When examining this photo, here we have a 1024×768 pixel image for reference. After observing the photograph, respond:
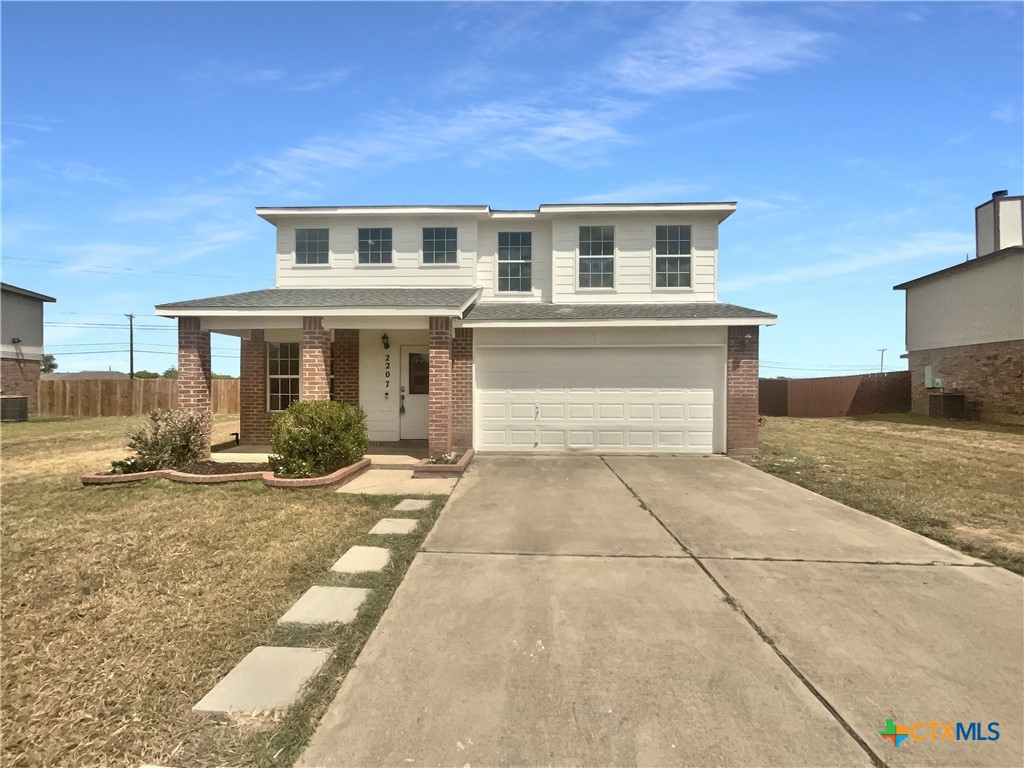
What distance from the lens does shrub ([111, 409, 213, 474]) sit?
862 cm

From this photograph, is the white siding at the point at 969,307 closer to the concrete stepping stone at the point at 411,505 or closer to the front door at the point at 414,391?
the front door at the point at 414,391

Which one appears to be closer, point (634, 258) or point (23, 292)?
point (634, 258)

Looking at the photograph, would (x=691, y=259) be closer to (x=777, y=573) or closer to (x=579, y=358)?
(x=579, y=358)

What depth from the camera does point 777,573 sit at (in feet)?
15.1

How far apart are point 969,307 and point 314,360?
23855 mm

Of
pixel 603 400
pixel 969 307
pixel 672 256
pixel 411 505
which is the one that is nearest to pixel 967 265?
pixel 969 307

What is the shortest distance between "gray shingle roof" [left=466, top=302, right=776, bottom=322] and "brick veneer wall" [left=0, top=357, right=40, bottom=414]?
932 inches

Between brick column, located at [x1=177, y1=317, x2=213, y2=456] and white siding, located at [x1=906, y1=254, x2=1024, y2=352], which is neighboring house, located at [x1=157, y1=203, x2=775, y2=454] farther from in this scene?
white siding, located at [x1=906, y1=254, x2=1024, y2=352]

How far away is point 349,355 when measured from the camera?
12391 millimetres

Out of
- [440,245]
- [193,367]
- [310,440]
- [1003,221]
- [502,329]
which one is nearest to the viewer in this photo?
[310,440]

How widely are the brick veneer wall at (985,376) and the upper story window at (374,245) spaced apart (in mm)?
21001

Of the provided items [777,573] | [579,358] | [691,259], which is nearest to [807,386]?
[691,259]

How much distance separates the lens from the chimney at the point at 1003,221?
838 inches

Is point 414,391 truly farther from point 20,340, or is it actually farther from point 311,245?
point 20,340
